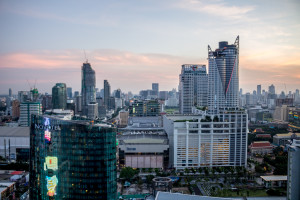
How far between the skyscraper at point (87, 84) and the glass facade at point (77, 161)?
7719 centimetres

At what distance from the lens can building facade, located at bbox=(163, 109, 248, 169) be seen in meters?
33.6

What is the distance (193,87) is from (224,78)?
56.2 feet

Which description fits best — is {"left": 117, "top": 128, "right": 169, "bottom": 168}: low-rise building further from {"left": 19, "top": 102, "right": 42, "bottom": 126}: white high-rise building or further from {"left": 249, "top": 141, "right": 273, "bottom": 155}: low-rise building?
{"left": 19, "top": 102, "right": 42, "bottom": 126}: white high-rise building

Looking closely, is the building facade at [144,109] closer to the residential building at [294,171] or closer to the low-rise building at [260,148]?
the low-rise building at [260,148]

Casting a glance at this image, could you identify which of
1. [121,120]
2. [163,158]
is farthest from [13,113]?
[163,158]

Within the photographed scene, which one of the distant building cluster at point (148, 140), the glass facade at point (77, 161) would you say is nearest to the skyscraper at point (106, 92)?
the distant building cluster at point (148, 140)

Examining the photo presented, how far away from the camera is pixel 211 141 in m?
33.9

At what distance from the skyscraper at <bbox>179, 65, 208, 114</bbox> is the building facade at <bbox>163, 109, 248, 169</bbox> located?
74.2 feet

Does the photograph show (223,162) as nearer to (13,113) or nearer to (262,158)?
(262,158)

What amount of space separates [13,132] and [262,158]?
1447 inches

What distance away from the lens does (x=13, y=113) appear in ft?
255

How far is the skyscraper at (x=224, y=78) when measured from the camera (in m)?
39.5

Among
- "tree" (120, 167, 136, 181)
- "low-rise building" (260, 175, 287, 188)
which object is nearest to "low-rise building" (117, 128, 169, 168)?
"tree" (120, 167, 136, 181)

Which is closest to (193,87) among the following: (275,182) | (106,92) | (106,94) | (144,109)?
(144,109)
